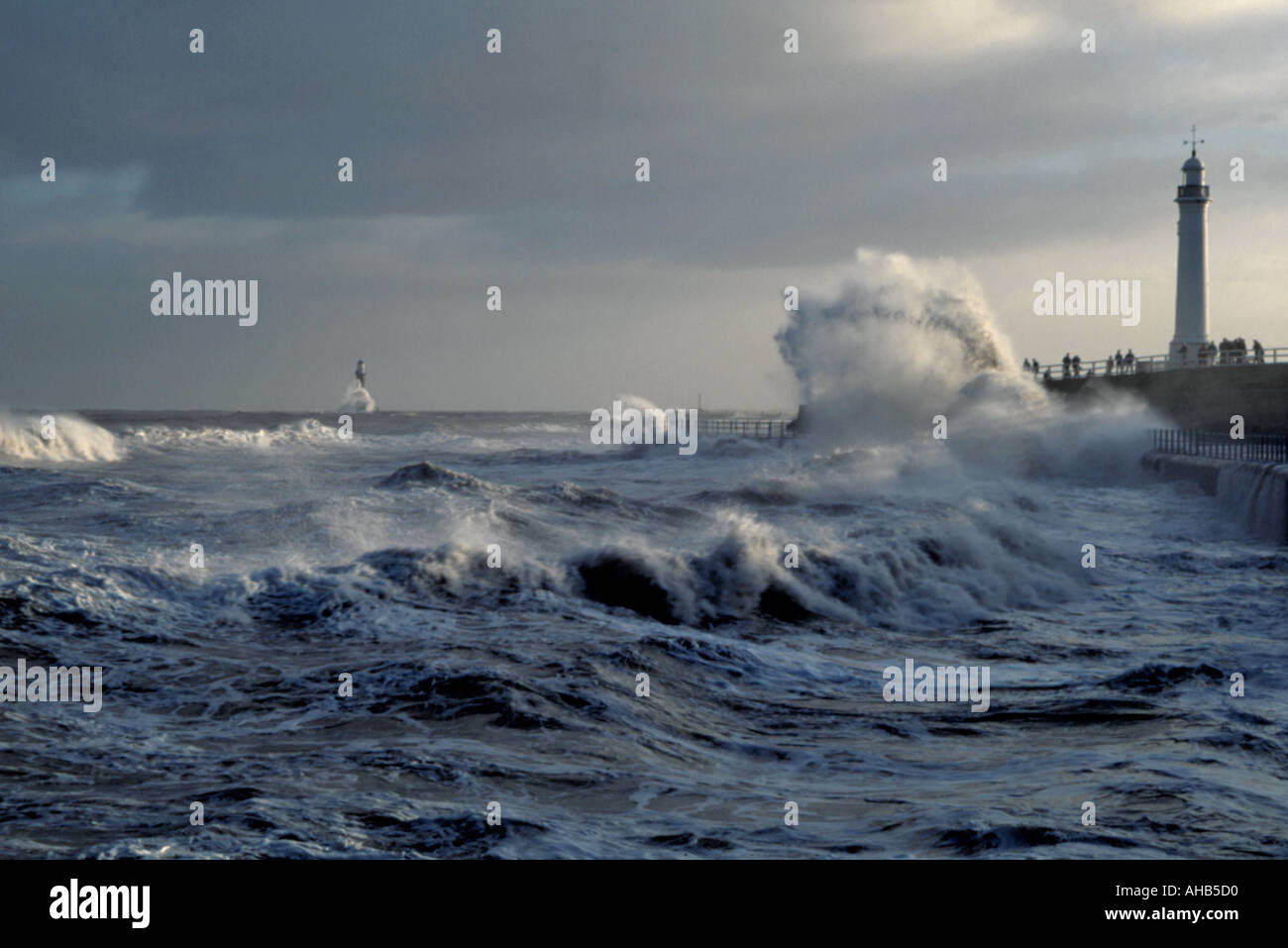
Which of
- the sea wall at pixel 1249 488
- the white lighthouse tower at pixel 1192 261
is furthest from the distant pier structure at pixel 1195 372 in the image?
the sea wall at pixel 1249 488

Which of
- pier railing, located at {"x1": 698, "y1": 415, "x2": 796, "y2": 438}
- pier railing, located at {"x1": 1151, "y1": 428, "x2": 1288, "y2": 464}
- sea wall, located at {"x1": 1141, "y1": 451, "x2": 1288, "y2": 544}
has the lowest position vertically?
sea wall, located at {"x1": 1141, "y1": 451, "x2": 1288, "y2": 544}

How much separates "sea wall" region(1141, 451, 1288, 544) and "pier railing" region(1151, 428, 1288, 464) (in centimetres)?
51

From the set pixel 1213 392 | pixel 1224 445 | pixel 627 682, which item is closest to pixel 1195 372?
pixel 1213 392

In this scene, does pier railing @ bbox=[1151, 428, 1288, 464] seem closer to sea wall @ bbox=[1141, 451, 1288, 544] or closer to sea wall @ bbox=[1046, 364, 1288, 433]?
sea wall @ bbox=[1141, 451, 1288, 544]

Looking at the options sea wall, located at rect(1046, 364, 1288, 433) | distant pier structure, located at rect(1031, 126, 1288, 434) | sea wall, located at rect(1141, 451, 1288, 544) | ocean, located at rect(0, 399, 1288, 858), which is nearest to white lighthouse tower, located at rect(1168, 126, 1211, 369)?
distant pier structure, located at rect(1031, 126, 1288, 434)

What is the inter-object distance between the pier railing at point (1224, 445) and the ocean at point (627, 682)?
154 inches

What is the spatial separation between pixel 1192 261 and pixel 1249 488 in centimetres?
3224

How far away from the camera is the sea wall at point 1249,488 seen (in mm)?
19312

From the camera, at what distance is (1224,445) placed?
29156 millimetres

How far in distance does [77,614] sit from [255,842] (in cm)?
604

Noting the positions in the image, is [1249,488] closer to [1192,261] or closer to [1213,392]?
[1213,392]

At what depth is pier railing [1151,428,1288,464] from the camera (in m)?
23.8

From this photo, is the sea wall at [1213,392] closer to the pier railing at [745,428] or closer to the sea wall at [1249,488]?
the sea wall at [1249,488]
